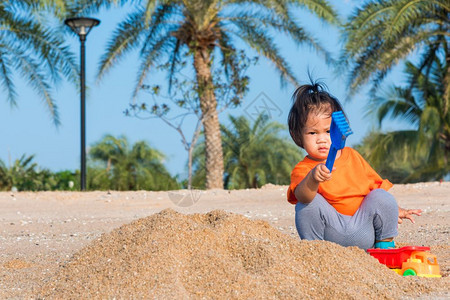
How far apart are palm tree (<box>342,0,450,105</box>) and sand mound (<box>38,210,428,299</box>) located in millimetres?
9460

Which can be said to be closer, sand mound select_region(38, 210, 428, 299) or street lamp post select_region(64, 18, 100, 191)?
sand mound select_region(38, 210, 428, 299)

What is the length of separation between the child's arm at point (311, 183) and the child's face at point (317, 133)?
26 centimetres

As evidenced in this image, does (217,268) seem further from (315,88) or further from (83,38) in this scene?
(83,38)

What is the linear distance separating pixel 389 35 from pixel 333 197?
30.8 feet

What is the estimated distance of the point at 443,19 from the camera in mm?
14586

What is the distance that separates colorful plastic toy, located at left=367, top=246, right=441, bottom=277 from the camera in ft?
9.64

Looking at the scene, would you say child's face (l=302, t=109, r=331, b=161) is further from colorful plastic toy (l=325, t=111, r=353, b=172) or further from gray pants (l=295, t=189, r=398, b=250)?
colorful plastic toy (l=325, t=111, r=353, b=172)

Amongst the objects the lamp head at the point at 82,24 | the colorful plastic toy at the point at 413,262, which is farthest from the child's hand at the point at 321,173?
the lamp head at the point at 82,24

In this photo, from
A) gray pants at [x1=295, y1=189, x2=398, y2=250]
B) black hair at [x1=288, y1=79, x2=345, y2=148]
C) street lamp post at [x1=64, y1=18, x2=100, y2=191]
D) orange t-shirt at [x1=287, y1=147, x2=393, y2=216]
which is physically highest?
street lamp post at [x1=64, y1=18, x2=100, y2=191]

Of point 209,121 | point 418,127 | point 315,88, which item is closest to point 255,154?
point 209,121

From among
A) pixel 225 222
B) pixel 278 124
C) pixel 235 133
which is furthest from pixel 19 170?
pixel 225 222

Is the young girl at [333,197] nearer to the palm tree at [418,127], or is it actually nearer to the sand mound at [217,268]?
the sand mound at [217,268]

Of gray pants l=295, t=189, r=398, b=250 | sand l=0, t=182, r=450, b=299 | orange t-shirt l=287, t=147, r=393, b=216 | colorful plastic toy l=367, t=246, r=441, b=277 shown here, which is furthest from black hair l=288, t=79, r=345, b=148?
colorful plastic toy l=367, t=246, r=441, b=277

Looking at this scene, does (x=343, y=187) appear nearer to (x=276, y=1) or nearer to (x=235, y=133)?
(x=276, y=1)
